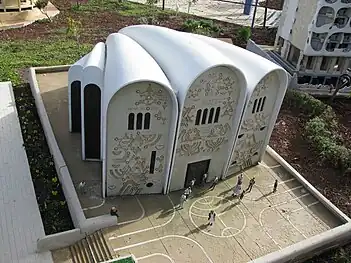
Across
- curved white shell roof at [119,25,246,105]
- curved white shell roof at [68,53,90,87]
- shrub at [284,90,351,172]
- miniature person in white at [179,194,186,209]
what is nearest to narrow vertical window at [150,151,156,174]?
miniature person in white at [179,194,186,209]

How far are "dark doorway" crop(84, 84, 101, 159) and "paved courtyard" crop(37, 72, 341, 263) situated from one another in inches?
35.4

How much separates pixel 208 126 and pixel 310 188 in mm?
7227

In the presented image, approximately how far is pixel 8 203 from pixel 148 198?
7.06 metres

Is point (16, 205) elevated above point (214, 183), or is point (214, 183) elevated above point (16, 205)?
point (214, 183)

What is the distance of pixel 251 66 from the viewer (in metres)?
21.8

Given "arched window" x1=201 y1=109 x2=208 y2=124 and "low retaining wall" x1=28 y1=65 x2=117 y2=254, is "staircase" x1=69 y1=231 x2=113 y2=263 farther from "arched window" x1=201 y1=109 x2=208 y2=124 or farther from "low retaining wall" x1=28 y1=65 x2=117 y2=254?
"arched window" x1=201 y1=109 x2=208 y2=124

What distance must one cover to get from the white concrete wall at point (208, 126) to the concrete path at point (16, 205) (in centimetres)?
726

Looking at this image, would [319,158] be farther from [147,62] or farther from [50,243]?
[50,243]

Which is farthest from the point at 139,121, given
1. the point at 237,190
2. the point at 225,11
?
the point at 225,11

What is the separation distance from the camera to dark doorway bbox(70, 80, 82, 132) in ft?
78.9

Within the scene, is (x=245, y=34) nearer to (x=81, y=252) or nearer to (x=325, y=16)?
(x=325, y=16)

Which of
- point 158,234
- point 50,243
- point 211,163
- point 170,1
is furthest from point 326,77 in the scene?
point 170,1

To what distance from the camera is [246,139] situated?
2294cm

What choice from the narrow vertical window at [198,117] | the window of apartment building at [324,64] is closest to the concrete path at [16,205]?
the narrow vertical window at [198,117]
